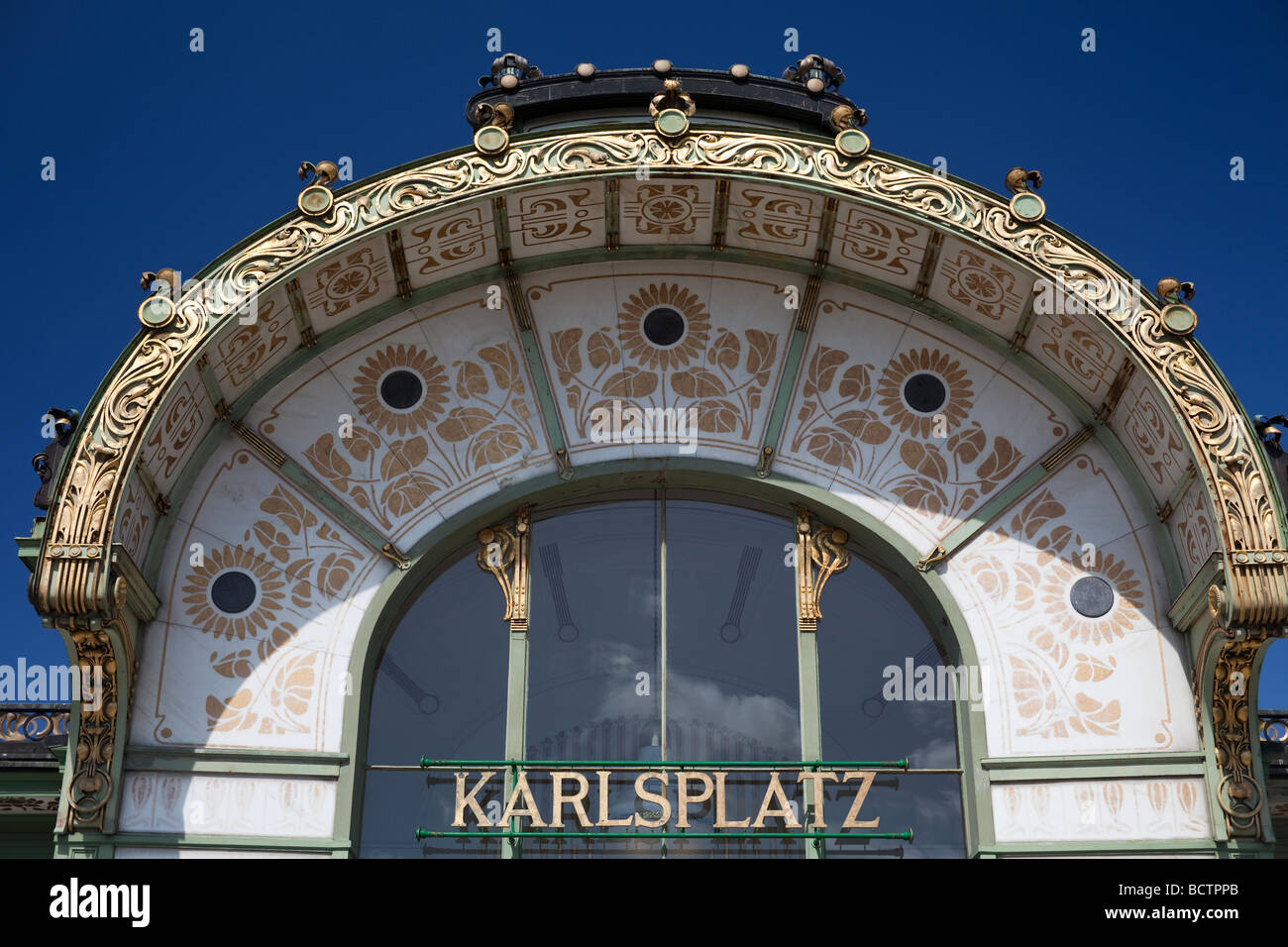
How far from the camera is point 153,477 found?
14.8m

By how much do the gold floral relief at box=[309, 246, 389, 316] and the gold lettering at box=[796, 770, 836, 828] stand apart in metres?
5.32

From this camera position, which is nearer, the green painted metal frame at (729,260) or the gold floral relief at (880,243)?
the green painted metal frame at (729,260)

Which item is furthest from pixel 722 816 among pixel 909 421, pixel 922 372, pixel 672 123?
pixel 672 123

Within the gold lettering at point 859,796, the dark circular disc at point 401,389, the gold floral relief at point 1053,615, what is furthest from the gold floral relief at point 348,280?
the gold lettering at point 859,796

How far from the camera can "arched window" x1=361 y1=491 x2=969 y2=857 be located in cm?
1447

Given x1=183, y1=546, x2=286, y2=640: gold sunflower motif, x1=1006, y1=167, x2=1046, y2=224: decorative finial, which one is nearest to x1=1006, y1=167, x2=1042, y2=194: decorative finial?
x1=1006, y1=167, x2=1046, y2=224: decorative finial

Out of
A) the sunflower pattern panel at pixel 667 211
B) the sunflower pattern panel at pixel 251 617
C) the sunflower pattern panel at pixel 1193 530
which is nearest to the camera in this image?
the sunflower pattern panel at pixel 1193 530

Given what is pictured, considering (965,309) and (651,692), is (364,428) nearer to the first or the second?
(651,692)

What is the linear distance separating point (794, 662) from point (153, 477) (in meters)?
5.36

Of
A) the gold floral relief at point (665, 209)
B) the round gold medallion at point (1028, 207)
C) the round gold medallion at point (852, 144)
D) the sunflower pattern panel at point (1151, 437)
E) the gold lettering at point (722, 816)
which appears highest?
the round gold medallion at point (852, 144)

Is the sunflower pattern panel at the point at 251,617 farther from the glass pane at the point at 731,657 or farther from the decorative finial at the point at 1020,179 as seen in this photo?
the decorative finial at the point at 1020,179

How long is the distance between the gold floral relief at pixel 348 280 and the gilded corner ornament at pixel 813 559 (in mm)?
4018

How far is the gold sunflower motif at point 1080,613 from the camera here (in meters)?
15.0

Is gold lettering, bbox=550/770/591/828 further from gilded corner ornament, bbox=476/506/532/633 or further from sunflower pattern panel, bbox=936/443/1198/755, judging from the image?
sunflower pattern panel, bbox=936/443/1198/755
